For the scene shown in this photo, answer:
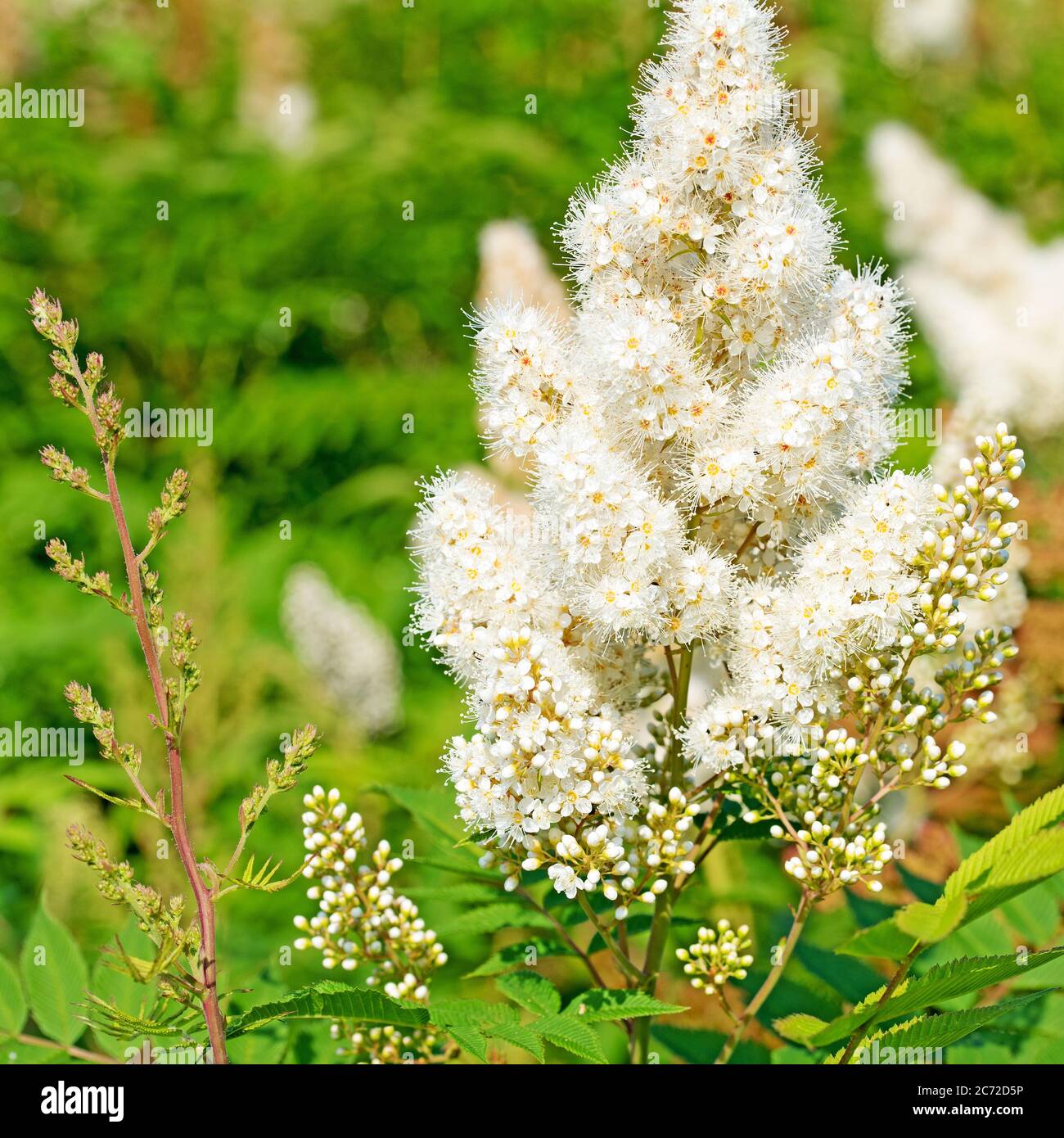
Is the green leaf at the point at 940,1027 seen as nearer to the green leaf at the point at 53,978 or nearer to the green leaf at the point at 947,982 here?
the green leaf at the point at 947,982

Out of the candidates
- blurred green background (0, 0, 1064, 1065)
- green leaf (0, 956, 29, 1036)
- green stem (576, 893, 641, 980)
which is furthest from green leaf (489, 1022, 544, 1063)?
blurred green background (0, 0, 1064, 1065)

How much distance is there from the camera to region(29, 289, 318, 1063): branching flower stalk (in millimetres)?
1172

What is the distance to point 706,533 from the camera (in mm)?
1660

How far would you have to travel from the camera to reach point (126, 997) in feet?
6.14

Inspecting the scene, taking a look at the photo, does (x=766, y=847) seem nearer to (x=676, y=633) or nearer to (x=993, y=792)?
(x=993, y=792)

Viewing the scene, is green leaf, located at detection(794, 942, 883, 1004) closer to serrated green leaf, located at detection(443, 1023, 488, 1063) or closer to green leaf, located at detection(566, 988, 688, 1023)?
green leaf, located at detection(566, 988, 688, 1023)

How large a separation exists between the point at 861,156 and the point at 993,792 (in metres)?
4.05

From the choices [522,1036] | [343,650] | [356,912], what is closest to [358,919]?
[356,912]

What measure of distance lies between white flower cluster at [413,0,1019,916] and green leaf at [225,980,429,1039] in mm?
246

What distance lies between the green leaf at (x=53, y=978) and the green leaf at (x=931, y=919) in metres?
1.23

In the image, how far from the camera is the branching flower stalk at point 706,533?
1477 mm

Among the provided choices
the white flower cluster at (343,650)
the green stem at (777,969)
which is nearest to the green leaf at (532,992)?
the green stem at (777,969)

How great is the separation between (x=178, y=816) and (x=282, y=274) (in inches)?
189

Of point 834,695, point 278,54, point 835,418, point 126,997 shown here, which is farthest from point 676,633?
point 278,54
